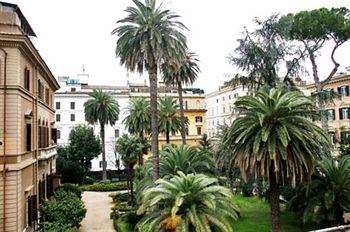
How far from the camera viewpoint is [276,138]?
20922mm

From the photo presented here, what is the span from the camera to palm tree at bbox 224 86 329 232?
2081 cm

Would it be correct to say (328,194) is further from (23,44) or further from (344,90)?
(344,90)

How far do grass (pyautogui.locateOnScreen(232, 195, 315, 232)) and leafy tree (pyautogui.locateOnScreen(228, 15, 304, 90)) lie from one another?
10.8 m

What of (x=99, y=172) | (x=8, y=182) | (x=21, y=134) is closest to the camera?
(x=8, y=182)

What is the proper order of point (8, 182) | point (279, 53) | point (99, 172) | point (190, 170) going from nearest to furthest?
point (8, 182) → point (190, 170) → point (279, 53) → point (99, 172)

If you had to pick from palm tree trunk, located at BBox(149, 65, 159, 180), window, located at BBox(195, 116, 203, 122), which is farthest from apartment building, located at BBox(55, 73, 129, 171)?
palm tree trunk, located at BBox(149, 65, 159, 180)

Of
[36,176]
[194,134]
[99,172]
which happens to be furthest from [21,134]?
[194,134]

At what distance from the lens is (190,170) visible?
26.1m

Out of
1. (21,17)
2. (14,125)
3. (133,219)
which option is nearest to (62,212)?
(133,219)

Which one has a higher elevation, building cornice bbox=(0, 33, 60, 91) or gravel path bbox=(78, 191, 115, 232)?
building cornice bbox=(0, 33, 60, 91)

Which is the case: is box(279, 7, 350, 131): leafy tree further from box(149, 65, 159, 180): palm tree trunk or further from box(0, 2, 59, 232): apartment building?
box(0, 2, 59, 232): apartment building

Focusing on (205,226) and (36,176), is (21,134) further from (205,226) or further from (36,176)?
(205,226)

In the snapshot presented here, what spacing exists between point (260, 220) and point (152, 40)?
628 inches

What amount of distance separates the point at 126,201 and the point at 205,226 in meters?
28.6
